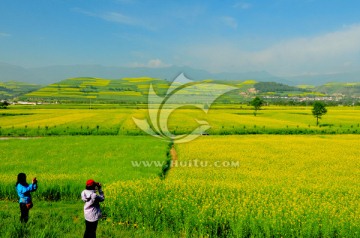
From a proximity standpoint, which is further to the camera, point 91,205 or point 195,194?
point 195,194

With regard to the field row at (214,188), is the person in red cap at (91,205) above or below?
above

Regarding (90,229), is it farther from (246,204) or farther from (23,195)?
(246,204)

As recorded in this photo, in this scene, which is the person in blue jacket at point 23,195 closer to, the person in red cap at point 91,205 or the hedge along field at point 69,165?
the person in red cap at point 91,205

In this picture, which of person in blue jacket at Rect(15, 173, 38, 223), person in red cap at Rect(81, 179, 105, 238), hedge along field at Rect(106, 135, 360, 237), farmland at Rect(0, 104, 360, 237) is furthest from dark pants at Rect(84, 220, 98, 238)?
person in blue jacket at Rect(15, 173, 38, 223)

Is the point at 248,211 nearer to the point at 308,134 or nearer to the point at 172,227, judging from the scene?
the point at 172,227

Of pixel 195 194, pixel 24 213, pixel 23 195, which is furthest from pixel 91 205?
pixel 195 194

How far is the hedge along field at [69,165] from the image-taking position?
1333cm

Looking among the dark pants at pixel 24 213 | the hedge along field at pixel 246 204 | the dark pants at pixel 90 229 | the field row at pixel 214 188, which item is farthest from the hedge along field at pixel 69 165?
the dark pants at pixel 90 229

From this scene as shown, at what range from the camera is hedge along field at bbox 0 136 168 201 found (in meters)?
13.3

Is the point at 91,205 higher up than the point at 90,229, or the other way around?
the point at 91,205

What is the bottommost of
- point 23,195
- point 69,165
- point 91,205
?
point 69,165

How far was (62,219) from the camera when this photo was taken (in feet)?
33.7

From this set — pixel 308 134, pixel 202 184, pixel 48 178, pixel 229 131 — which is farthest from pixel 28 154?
pixel 308 134

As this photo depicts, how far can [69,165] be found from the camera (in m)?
18.5
